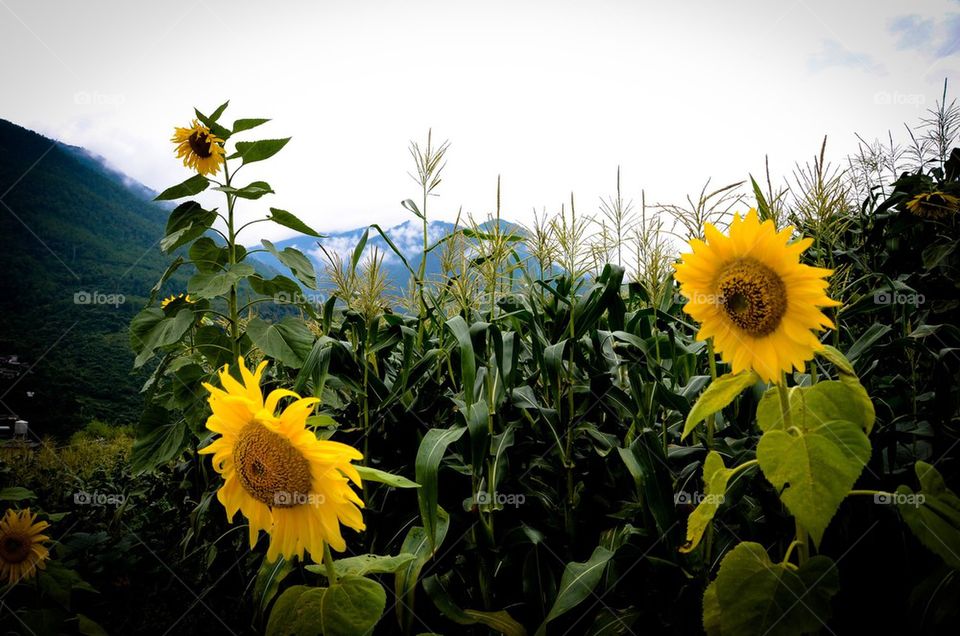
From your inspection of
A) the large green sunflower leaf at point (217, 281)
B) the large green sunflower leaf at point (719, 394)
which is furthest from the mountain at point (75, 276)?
the large green sunflower leaf at point (719, 394)

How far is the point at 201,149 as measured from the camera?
2.05m

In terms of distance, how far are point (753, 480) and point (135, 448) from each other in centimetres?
205

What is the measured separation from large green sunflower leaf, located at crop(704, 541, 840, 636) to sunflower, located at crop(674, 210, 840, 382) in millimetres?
309

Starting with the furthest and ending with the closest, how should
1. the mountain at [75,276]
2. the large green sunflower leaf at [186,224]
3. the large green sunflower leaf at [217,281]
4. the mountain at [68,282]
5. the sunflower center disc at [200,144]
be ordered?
the mountain at [68,282]
the mountain at [75,276]
the sunflower center disc at [200,144]
the large green sunflower leaf at [186,224]
the large green sunflower leaf at [217,281]

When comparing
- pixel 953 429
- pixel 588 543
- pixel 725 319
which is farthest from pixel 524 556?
pixel 953 429

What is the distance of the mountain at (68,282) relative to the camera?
536 centimetres

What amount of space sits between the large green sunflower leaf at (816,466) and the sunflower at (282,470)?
657 millimetres

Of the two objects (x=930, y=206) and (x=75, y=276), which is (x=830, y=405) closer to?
(x=930, y=206)

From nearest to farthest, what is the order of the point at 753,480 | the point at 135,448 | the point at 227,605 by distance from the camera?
the point at 753,480, the point at 135,448, the point at 227,605

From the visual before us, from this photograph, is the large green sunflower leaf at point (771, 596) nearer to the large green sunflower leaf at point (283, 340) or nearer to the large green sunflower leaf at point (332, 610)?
the large green sunflower leaf at point (332, 610)

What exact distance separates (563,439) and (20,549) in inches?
71.8

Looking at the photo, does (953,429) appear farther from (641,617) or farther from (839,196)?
(641,617)

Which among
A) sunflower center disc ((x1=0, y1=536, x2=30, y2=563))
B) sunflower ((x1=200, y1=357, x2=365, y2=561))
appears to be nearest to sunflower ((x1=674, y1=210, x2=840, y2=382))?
sunflower ((x1=200, y1=357, x2=365, y2=561))

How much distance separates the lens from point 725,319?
935mm
